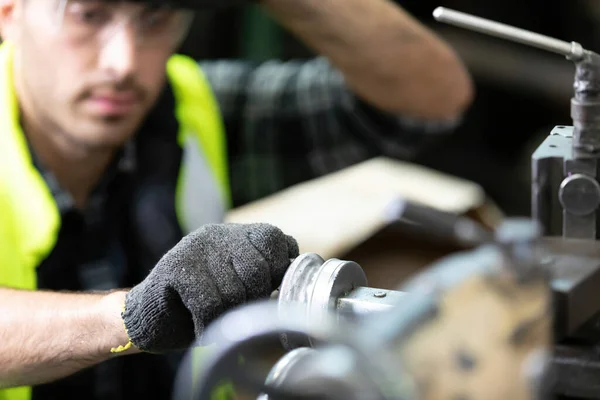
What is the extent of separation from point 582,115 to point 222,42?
152 cm

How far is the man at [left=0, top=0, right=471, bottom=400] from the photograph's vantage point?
110cm

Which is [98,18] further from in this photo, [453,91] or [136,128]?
[453,91]

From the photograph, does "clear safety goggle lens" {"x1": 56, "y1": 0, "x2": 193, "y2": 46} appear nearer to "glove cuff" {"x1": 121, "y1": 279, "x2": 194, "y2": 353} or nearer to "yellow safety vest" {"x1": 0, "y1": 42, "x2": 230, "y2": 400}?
"yellow safety vest" {"x1": 0, "y1": 42, "x2": 230, "y2": 400}

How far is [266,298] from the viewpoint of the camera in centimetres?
64

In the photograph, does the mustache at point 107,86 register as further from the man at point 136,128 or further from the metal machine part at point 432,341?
the metal machine part at point 432,341

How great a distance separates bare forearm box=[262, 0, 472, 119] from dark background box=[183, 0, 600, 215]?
775mm

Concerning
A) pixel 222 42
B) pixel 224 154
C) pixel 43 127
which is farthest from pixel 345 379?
pixel 222 42

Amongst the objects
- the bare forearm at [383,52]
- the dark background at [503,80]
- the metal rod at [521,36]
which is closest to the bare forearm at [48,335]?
the metal rod at [521,36]

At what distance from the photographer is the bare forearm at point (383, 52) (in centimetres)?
125

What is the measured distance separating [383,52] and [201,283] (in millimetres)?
772

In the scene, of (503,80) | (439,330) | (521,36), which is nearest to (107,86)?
(521,36)

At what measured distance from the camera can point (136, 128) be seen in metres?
1.27

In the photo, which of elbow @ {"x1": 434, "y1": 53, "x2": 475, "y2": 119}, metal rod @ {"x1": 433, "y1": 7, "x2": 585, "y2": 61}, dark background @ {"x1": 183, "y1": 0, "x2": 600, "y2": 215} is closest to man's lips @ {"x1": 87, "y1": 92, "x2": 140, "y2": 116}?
elbow @ {"x1": 434, "y1": 53, "x2": 475, "y2": 119}

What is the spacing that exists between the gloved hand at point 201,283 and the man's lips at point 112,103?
54 centimetres
